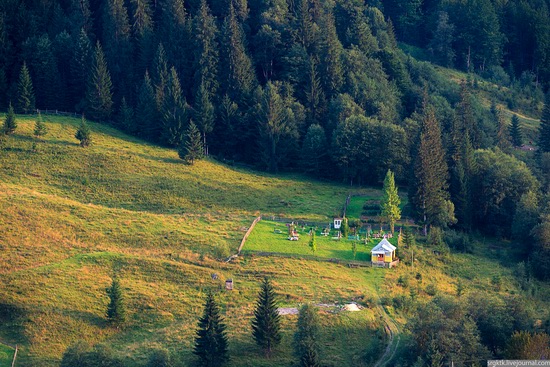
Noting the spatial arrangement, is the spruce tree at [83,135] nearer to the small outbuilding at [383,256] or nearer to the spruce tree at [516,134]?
the small outbuilding at [383,256]

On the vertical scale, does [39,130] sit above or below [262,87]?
below

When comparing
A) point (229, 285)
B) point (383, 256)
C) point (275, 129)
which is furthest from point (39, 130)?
point (383, 256)

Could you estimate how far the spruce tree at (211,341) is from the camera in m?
69.2

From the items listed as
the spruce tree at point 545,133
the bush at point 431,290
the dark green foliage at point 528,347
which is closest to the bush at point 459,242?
the bush at point 431,290

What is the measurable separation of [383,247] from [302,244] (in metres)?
8.37

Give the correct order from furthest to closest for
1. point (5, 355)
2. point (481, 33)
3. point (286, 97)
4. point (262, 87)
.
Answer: point (481, 33)
point (262, 87)
point (286, 97)
point (5, 355)

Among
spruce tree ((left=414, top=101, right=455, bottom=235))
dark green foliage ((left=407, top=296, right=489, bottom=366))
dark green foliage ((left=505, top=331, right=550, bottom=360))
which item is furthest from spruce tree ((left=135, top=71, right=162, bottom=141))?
dark green foliage ((left=505, top=331, right=550, bottom=360))

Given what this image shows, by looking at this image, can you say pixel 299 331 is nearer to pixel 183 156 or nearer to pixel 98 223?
pixel 98 223

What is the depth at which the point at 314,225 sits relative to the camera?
9619cm

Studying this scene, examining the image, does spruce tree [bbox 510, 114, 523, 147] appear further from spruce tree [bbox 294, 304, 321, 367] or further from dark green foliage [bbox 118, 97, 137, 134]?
spruce tree [bbox 294, 304, 321, 367]

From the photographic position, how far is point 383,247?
8762cm

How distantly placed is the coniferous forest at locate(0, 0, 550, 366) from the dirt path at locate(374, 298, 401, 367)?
2398 cm

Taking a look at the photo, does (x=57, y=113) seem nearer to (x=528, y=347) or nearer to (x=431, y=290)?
(x=431, y=290)

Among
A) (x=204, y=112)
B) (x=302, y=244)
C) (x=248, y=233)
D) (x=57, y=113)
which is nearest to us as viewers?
(x=302, y=244)
